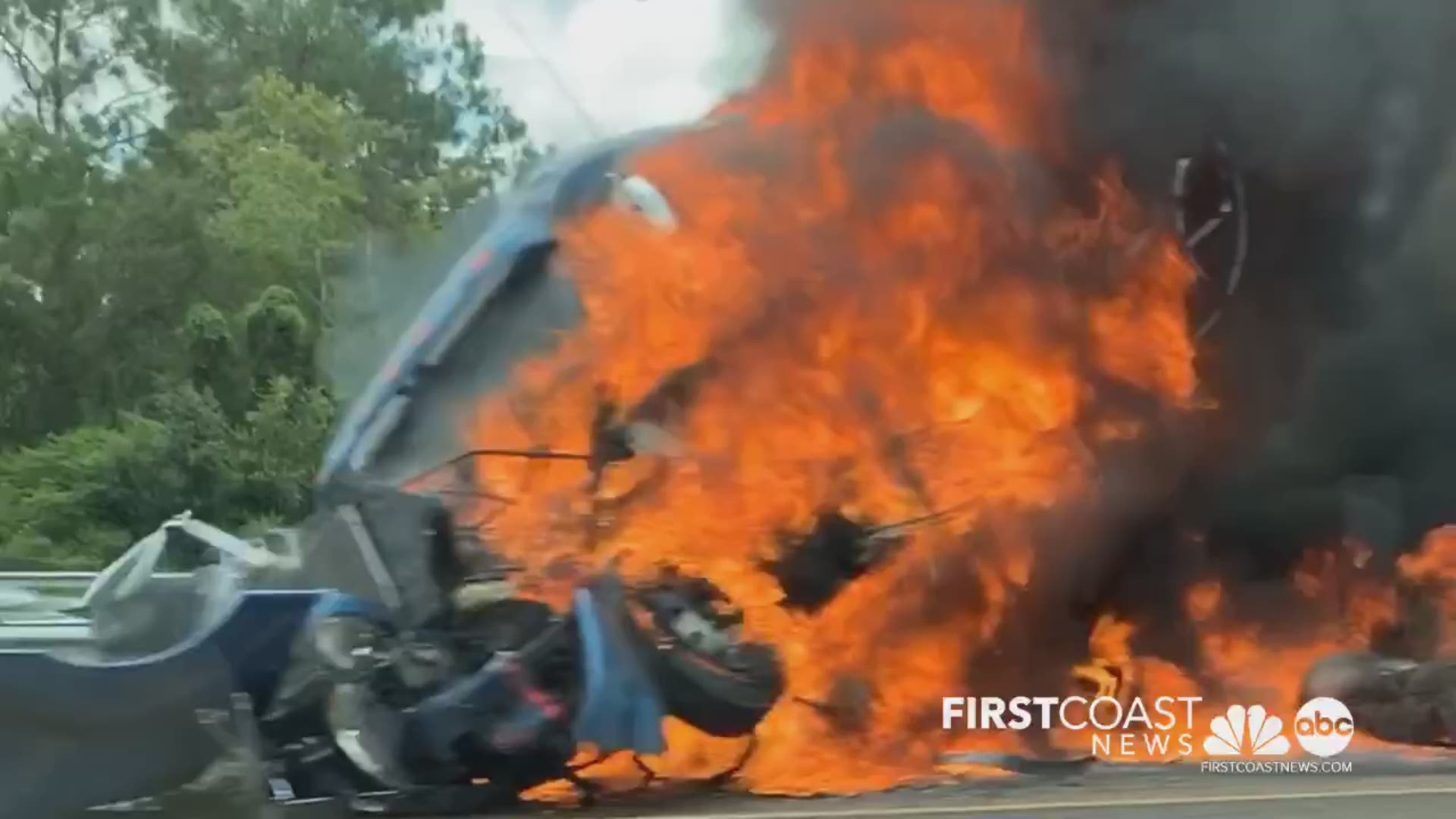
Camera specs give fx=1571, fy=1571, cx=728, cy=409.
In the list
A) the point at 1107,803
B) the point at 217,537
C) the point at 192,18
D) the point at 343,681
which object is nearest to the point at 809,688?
the point at 1107,803

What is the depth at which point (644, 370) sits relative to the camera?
5.60 metres

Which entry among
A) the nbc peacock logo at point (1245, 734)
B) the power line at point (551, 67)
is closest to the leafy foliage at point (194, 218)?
the power line at point (551, 67)

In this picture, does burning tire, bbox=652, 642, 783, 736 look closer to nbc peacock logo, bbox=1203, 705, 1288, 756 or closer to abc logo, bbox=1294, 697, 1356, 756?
nbc peacock logo, bbox=1203, 705, 1288, 756

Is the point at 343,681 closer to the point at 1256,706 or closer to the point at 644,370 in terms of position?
the point at 644,370

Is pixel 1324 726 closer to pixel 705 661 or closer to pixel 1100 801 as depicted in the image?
pixel 1100 801

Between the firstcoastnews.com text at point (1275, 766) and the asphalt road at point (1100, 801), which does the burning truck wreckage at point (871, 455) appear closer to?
the asphalt road at point (1100, 801)

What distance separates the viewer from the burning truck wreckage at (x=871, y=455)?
5.45m

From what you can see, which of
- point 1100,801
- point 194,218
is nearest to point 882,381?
point 1100,801

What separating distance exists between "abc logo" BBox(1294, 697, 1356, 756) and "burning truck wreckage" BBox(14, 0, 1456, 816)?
0.06 meters

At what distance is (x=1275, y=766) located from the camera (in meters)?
6.07

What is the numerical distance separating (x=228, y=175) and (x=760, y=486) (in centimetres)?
222

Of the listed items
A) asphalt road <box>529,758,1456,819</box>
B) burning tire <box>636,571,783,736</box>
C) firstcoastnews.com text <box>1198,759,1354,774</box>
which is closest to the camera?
burning tire <box>636,571,783,736</box>

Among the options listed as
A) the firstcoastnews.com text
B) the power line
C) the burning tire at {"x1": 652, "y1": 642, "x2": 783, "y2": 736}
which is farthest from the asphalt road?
the power line

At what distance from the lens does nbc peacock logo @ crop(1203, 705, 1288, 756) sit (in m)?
6.03
